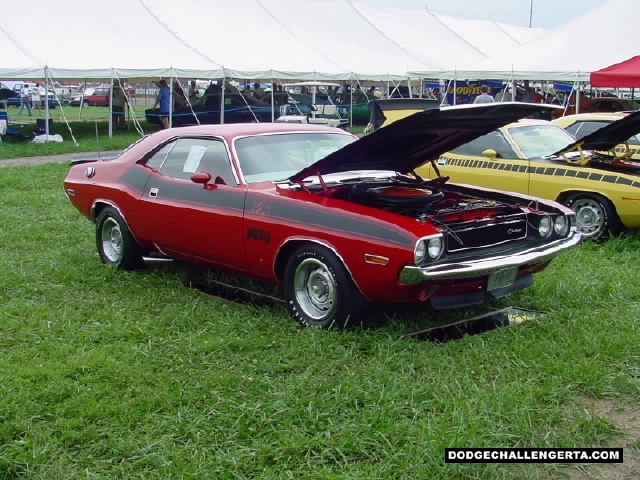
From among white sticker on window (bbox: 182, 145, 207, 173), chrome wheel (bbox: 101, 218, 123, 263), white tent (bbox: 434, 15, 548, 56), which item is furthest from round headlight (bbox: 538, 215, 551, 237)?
white tent (bbox: 434, 15, 548, 56)

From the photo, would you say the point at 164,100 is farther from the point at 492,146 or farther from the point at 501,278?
the point at 501,278

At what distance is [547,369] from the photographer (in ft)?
13.9

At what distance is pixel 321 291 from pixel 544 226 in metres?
1.79

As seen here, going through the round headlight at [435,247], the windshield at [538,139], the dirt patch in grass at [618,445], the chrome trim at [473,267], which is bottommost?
the dirt patch in grass at [618,445]

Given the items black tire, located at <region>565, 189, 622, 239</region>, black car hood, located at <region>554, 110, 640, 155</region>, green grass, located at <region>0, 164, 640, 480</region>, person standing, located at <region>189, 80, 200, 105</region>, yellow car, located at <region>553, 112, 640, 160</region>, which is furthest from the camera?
person standing, located at <region>189, 80, 200, 105</region>

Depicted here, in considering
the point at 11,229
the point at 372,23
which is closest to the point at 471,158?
the point at 11,229

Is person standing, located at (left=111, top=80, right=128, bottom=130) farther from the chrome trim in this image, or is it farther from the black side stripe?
the chrome trim

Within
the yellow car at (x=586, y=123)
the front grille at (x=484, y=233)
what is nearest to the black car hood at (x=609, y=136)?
the yellow car at (x=586, y=123)

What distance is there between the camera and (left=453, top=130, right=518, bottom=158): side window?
27.6 ft

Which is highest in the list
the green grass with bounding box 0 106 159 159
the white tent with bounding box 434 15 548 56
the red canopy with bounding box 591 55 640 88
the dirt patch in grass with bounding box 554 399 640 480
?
the white tent with bounding box 434 15 548 56

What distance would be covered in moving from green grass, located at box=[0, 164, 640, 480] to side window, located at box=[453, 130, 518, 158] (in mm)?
2680

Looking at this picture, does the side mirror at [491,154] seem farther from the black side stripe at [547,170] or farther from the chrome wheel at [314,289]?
the chrome wheel at [314,289]

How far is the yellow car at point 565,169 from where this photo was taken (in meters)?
7.45

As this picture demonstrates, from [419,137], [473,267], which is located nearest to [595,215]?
[419,137]
